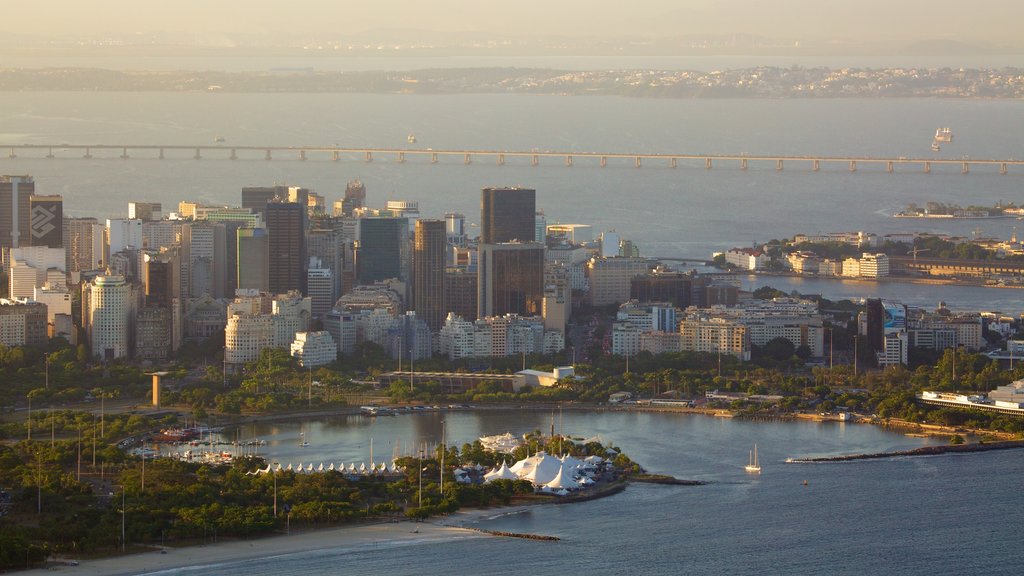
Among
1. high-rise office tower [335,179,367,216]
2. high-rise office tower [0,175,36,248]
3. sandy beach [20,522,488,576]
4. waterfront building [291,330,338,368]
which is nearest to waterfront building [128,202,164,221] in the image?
high-rise office tower [0,175,36,248]

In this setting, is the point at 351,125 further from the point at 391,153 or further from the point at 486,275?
the point at 486,275

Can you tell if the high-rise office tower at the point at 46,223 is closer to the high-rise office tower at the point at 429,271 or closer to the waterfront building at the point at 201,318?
the waterfront building at the point at 201,318

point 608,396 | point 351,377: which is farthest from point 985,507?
point 351,377

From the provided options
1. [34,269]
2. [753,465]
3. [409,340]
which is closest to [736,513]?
[753,465]

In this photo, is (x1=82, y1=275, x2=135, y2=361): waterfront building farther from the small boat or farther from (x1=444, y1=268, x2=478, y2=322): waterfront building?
the small boat

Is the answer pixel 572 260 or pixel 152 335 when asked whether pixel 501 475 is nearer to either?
pixel 152 335

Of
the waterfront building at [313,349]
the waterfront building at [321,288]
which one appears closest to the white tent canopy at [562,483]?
the waterfront building at [313,349]
